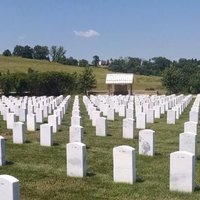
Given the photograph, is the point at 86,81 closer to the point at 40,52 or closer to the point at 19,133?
the point at 19,133

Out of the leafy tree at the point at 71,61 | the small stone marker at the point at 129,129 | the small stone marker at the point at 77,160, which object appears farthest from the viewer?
the leafy tree at the point at 71,61

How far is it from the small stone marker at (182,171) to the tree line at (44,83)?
49.1 meters

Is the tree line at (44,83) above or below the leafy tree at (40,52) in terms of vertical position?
below

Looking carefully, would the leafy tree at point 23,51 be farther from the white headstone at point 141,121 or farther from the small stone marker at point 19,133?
the small stone marker at point 19,133

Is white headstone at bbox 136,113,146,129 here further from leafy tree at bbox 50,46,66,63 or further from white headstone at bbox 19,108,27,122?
leafy tree at bbox 50,46,66,63

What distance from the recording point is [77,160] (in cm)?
1073

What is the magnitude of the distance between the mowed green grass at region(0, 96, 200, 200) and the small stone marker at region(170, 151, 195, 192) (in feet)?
0.67

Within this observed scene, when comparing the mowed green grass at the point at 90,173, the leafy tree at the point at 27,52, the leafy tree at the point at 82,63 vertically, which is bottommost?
the mowed green grass at the point at 90,173

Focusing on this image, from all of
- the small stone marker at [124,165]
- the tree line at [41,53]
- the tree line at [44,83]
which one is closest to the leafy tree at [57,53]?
the tree line at [41,53]

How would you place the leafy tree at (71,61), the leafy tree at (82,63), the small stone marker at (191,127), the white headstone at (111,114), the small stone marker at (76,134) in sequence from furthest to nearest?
the leafy tree at (71,61), the leafy tree at (82,63), the white headstone at (111,114), the small stone marker at (191,127), the small stone marker at (76,134)

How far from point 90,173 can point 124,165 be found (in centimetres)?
125

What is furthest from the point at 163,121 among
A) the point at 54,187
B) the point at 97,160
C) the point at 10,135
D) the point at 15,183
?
the point at 15,183

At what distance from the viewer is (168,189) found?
9617 mm

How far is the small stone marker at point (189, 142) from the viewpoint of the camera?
12.2m
